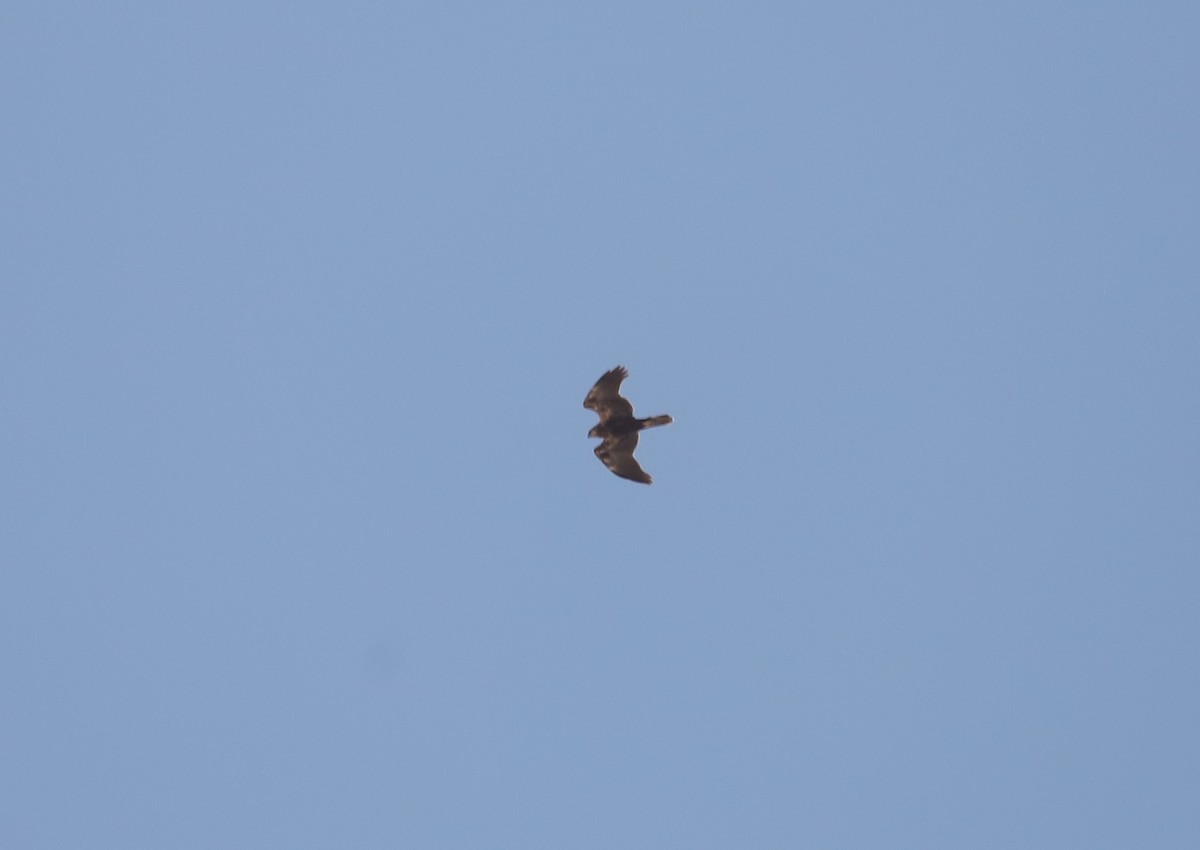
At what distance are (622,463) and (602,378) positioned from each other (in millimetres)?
1808

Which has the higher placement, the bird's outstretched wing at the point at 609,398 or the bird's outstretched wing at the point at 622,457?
the bird's outstretched wing at the point at 609,398

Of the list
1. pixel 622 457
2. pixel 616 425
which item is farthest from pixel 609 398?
pixel 622 457

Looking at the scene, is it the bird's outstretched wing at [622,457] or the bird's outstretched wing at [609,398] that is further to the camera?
the bird's outstretched wing at [622,457]

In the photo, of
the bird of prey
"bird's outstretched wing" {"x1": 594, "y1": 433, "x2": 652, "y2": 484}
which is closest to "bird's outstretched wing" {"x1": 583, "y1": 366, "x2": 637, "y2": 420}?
the bird of prey

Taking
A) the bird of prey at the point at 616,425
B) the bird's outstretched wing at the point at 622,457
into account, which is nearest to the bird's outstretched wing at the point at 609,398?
the bird of prey at the point at 616,425

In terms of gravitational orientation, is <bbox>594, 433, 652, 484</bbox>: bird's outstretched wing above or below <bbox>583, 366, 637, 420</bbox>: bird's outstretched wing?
below

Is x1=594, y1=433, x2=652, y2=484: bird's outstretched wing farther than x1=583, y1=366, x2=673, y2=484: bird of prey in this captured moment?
Yes

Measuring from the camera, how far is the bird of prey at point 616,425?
45.6 m

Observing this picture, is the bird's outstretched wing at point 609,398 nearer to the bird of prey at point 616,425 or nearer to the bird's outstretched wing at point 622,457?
the bird of prey at point 616,425

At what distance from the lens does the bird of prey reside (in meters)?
45.6

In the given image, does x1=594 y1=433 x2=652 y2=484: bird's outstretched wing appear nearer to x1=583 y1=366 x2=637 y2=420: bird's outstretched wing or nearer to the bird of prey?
the bird of prey

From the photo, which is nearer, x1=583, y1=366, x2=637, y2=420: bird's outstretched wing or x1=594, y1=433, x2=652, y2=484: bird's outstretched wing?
x1=583, y1=366, x2=637, y2=420: bird's outstretched wing

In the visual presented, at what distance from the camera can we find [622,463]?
4631 centimetres

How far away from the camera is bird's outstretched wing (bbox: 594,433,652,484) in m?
46.1
